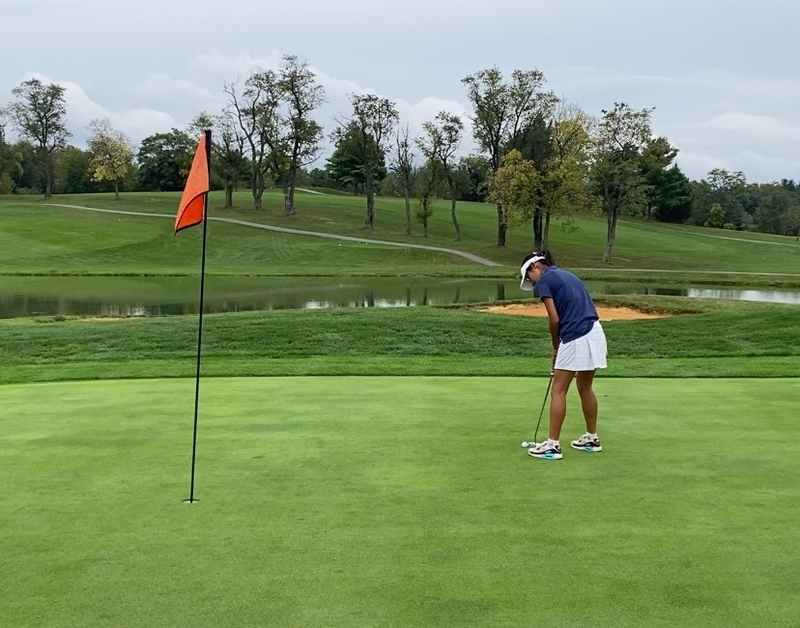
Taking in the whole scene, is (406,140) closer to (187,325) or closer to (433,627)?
(187,325)

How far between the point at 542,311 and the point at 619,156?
3478 centimetres

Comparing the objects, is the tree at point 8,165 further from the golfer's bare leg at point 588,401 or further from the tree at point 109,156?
the golfer's bare leg at point 588,401

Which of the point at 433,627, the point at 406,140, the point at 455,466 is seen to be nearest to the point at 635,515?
the point at 455,466

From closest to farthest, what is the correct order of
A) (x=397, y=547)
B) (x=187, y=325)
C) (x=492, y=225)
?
(x=397, y=547), (x=187, y=325), (x=492, y=225)

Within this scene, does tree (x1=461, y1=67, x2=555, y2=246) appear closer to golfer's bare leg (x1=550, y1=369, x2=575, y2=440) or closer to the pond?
the pond

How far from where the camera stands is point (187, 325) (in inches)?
752

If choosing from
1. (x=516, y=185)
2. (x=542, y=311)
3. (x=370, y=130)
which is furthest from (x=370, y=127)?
(x=542, y=311)

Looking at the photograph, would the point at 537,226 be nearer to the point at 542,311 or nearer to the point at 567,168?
the point at 567,168

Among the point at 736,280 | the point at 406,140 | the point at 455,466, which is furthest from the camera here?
the point at 406,140

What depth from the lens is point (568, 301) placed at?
22.4 ft

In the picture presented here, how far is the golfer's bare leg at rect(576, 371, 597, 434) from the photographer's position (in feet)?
22.2

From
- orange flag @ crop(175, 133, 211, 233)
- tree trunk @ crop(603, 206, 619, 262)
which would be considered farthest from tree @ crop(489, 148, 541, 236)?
orange flag @ crop(175, 133, 211, 233)

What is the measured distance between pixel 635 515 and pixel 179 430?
4229mm

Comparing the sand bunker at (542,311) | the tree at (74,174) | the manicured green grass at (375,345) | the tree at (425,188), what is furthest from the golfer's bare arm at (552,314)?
the tree at (74,174)
